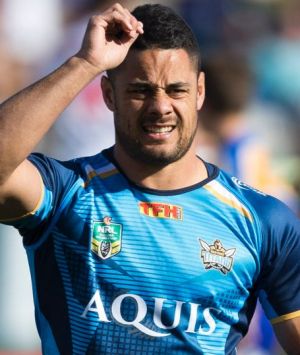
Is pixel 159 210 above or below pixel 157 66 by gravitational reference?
below

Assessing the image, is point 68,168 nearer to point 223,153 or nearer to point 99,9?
point 223,153

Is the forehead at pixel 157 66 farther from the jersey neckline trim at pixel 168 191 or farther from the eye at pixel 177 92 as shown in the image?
the jersey neckline trim at pixel 168 191

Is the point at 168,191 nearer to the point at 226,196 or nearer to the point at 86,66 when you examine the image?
the point at 226,196

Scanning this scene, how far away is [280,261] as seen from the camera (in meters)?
4.63

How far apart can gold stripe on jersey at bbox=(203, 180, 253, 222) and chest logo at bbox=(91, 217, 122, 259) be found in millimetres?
463

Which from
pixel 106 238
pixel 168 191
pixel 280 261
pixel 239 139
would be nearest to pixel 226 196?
pixel 168 191

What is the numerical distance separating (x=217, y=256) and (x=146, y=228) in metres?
0.31

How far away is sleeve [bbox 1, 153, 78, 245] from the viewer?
439 cm

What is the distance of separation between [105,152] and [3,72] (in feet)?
11.8

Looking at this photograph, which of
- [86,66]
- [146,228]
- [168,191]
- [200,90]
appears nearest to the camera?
[86,66]

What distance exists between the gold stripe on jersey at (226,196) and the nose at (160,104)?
17.9 inches

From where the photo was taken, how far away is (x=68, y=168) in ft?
15.2

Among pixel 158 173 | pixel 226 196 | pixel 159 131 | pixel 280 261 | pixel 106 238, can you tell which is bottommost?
pixel 280 261

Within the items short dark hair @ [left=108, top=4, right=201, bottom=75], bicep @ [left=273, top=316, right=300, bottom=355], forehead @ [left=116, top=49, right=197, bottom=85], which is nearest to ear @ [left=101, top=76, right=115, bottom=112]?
forehead @ [left=116, top=49, right=197, bottom=85]
